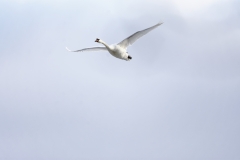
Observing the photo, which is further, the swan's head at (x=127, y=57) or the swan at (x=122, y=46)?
the swan's head at (x=127, y=57)

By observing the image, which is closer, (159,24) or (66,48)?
(159,24)

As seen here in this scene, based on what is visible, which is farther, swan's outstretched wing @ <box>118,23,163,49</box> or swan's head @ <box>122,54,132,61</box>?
swan's head @ <box>122,54,132,61</box>

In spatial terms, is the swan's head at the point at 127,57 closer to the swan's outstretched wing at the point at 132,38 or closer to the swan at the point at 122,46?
the swan at the point at 122,46

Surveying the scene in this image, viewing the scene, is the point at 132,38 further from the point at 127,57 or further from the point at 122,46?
the point at 127,57

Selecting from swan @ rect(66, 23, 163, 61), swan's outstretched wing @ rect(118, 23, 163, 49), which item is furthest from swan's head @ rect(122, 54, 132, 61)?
swan's outstretched wing @ rect(118, 23, 163, 49)

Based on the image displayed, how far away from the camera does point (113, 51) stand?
314 ft

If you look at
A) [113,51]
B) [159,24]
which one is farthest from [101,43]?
[159,24]

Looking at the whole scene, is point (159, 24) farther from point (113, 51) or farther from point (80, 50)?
point (80, 50)

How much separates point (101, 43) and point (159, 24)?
9314 mm

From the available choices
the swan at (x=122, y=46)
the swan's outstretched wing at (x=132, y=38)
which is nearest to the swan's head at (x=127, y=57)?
the swan at (x=122, y=46)

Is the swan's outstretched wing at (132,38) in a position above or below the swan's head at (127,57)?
above

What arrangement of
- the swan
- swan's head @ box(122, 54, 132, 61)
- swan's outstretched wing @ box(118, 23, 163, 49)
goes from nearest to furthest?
swan's outstretched wing @ box(118, 23, 163, 49) < the swan < swan's head @ box(122, 54, 132, 61)

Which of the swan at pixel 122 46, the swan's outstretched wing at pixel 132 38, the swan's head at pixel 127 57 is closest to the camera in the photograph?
the swan's outstretched wing at pixel 132 38

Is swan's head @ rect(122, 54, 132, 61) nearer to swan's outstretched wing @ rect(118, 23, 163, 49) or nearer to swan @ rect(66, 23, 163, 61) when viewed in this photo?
swan @ rect(66, 23, 163, 61)
